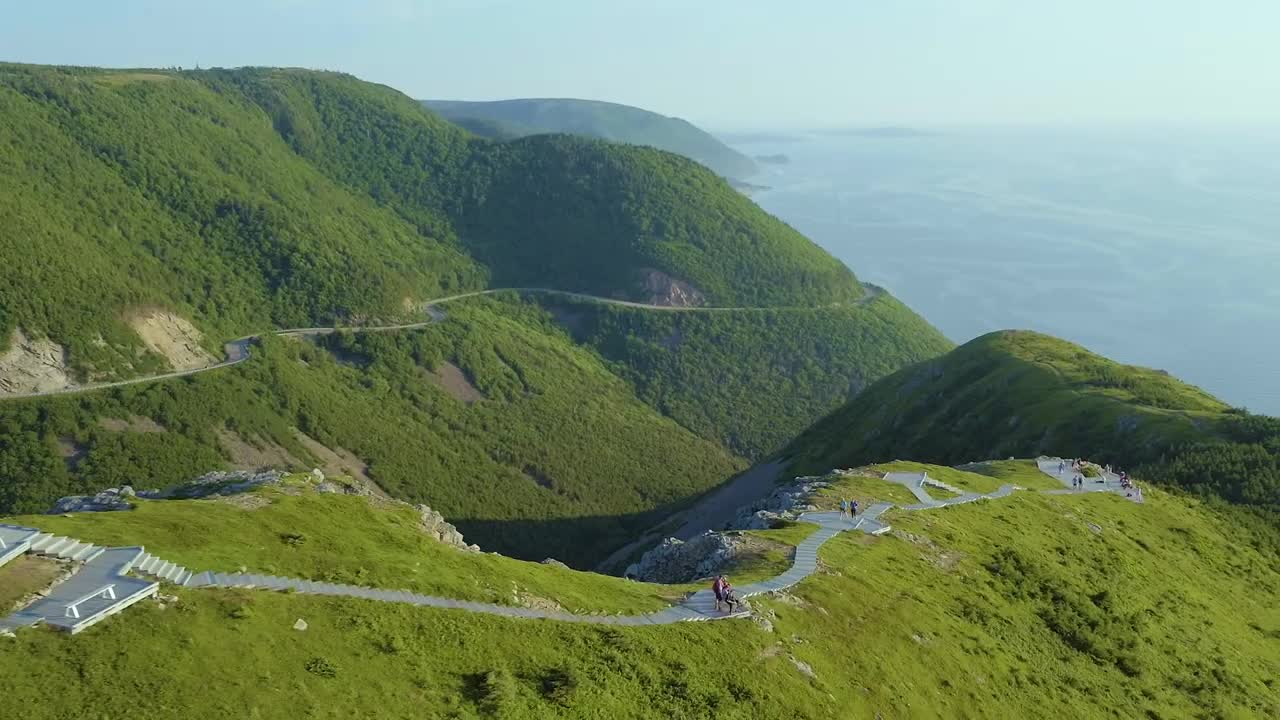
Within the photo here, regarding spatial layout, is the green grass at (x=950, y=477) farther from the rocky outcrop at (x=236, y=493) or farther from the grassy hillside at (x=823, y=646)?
the rocky outcrop at (x=236, y=493)

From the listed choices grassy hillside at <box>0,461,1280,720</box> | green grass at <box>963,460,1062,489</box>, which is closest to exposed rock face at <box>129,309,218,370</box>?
grassy hillside at <box>0,461,1280,720</box>

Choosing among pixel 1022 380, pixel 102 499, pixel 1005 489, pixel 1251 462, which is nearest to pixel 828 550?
pixel 1005 489

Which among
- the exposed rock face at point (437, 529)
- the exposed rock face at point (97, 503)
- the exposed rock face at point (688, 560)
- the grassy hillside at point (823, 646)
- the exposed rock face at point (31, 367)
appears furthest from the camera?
the exposed rock face at point (31, 367)

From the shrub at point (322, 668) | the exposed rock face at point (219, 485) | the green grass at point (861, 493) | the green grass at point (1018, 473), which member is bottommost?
the green grass at point (1018, 473)

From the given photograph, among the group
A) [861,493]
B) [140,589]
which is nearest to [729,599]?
[140,589]

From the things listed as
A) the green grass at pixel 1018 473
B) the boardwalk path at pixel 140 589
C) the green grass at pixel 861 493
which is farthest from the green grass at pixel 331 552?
the green grass at pixel 1018 473

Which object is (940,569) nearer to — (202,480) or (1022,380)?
(202,480)
